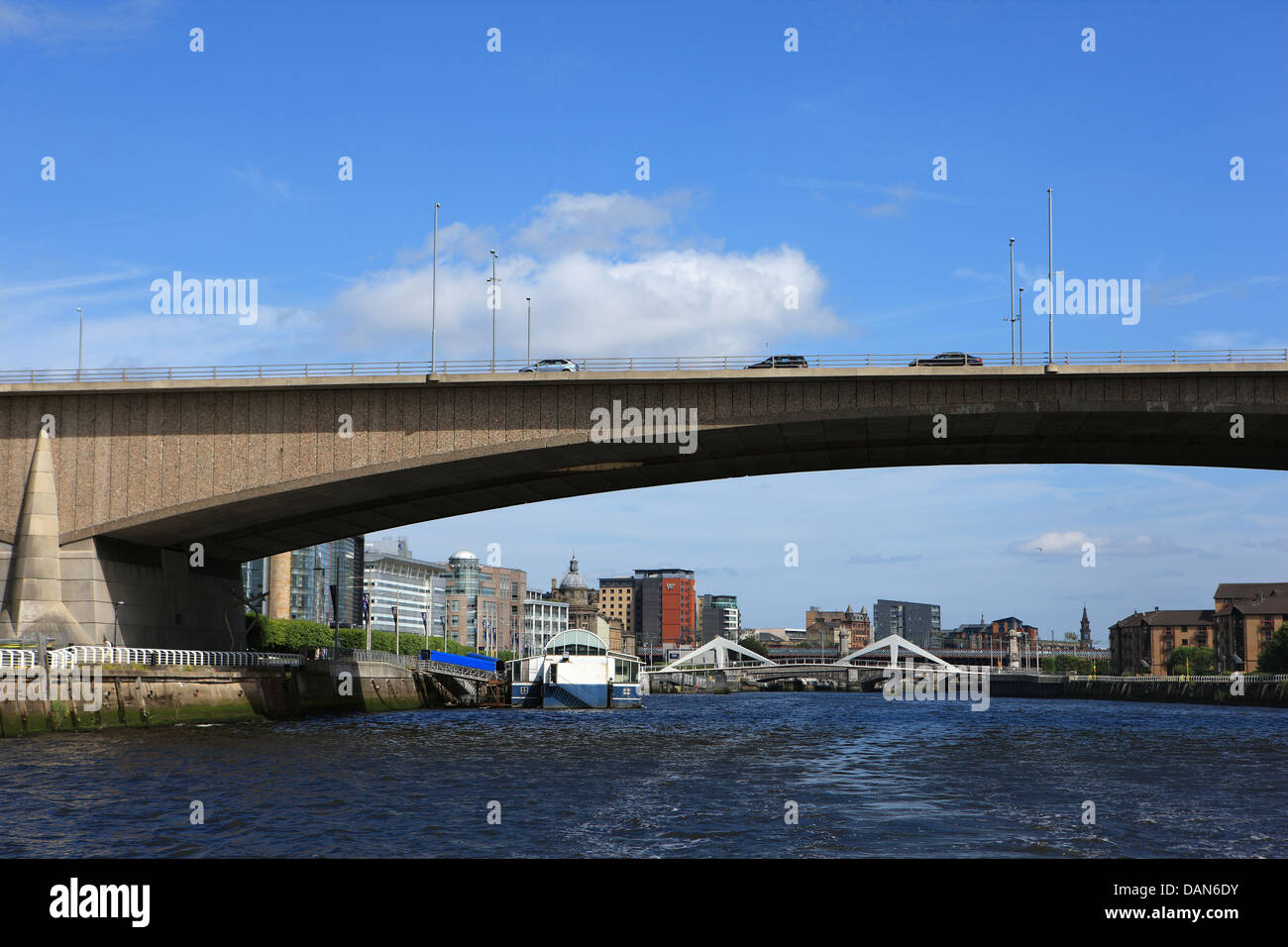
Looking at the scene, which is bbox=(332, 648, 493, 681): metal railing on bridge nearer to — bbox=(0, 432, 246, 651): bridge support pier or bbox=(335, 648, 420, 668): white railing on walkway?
bbox=(335, 648, 420, 668): white railing on walkway

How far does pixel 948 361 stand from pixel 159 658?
119ft

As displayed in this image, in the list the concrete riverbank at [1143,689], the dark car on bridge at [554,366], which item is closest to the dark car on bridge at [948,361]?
the dark car on bridge at [554,366]

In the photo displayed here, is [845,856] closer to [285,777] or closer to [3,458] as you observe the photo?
[285,777]

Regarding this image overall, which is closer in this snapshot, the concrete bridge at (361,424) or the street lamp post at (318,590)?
the concrete bridge at (361,424)

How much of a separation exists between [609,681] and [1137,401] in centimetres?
5139

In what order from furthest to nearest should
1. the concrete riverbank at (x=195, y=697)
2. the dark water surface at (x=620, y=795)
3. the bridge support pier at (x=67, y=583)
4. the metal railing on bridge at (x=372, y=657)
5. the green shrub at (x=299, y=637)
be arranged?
the green shrub at (x=299, y=637) → the metal railing on bridge at (x=372, y=657) → the bridge support pier at (x=67, y=583) → the concrete riverbank at (x=195, y=697) → the dark water surface at (x=620, y=795)

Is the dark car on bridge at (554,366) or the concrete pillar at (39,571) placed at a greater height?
the dark car on bridge at (554,366)

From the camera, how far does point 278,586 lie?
138m

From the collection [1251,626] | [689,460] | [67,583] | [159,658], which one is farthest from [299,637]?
[1251,626]

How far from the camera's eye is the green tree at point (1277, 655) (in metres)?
155

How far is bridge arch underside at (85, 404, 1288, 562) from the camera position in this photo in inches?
2141

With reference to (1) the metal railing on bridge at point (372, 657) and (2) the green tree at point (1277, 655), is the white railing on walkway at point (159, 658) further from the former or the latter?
(2) the green tree at point (1277, 655)

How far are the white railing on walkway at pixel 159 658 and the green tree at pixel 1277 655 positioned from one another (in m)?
134
